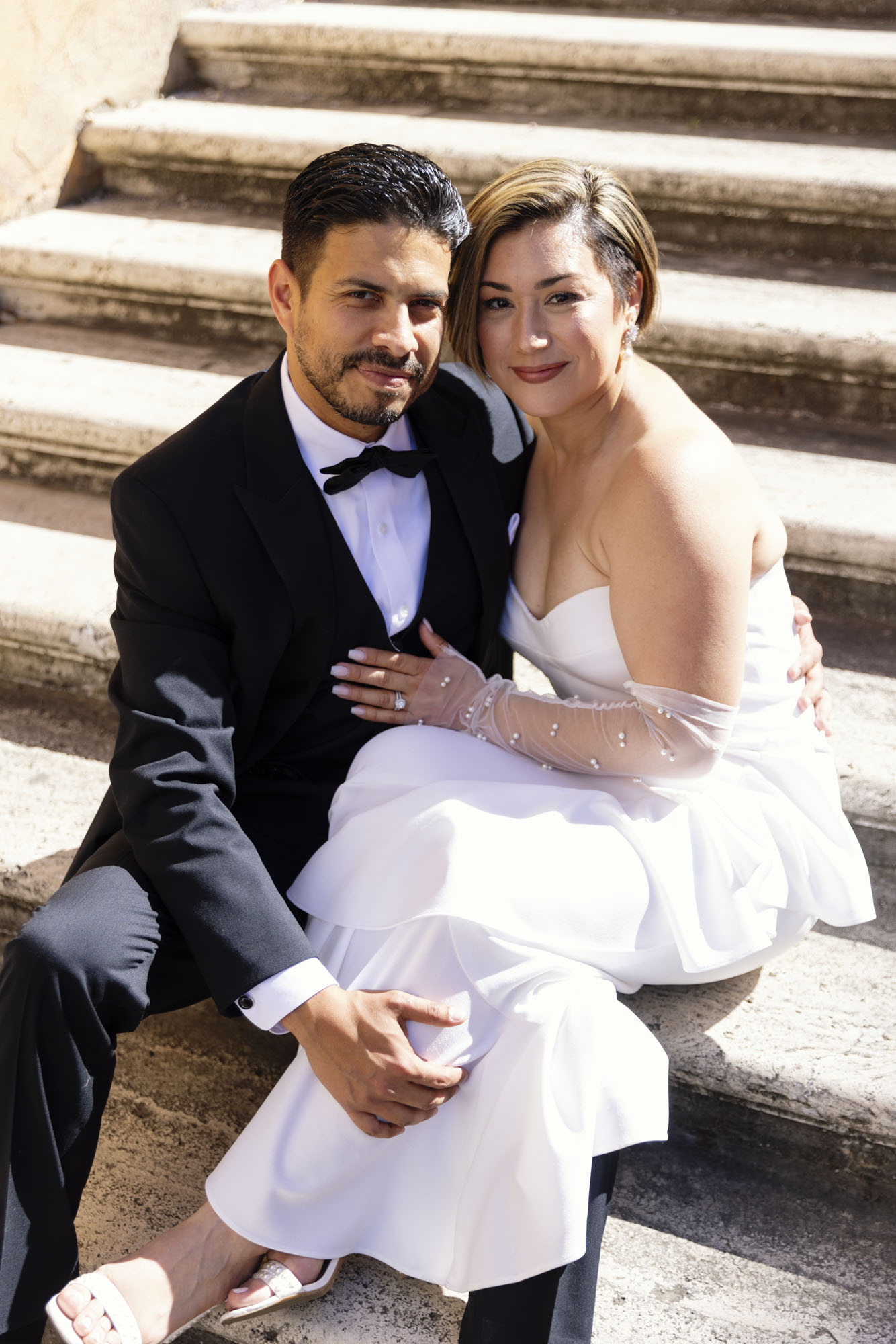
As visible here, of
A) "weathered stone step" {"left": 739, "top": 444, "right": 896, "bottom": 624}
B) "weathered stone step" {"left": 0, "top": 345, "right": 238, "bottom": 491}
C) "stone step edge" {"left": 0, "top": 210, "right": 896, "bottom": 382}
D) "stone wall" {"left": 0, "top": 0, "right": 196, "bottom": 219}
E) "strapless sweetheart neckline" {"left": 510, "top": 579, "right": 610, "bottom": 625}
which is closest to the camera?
"strapless sweetheart neckline" {"left": 510, "top": 579, "right": 610, "bottom": 625}

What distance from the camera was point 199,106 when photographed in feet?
12.0

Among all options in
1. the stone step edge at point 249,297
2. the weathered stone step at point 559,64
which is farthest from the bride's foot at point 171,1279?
the weathered stone step at point 559,64

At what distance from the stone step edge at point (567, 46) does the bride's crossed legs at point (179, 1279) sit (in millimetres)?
3196

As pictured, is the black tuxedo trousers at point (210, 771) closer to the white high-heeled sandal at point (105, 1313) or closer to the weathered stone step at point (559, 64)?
the white high-heeled sandal at point (105, 1313)

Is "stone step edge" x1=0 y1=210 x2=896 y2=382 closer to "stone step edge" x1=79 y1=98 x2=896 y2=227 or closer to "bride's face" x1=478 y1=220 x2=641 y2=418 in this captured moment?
"stone step edge" x1=79 y1=98 x2=896 y2=227

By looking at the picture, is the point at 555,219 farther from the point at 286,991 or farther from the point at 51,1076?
the point at 51,1076

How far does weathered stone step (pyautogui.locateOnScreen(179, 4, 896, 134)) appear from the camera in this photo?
3316 millimetres

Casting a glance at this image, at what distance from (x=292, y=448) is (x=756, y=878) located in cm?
101

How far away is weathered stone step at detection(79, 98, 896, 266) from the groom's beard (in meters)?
1.36

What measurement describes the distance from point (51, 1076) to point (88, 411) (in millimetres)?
1796

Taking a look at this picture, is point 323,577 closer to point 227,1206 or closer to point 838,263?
point 227,1206

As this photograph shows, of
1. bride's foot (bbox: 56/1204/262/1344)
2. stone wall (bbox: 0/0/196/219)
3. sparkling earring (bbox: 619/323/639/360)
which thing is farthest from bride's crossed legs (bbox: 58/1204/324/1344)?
stone wall (bbox: 0/0/196/219)

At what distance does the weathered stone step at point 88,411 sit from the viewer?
2.89 metres

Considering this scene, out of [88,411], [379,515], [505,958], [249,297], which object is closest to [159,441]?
[88,411]
